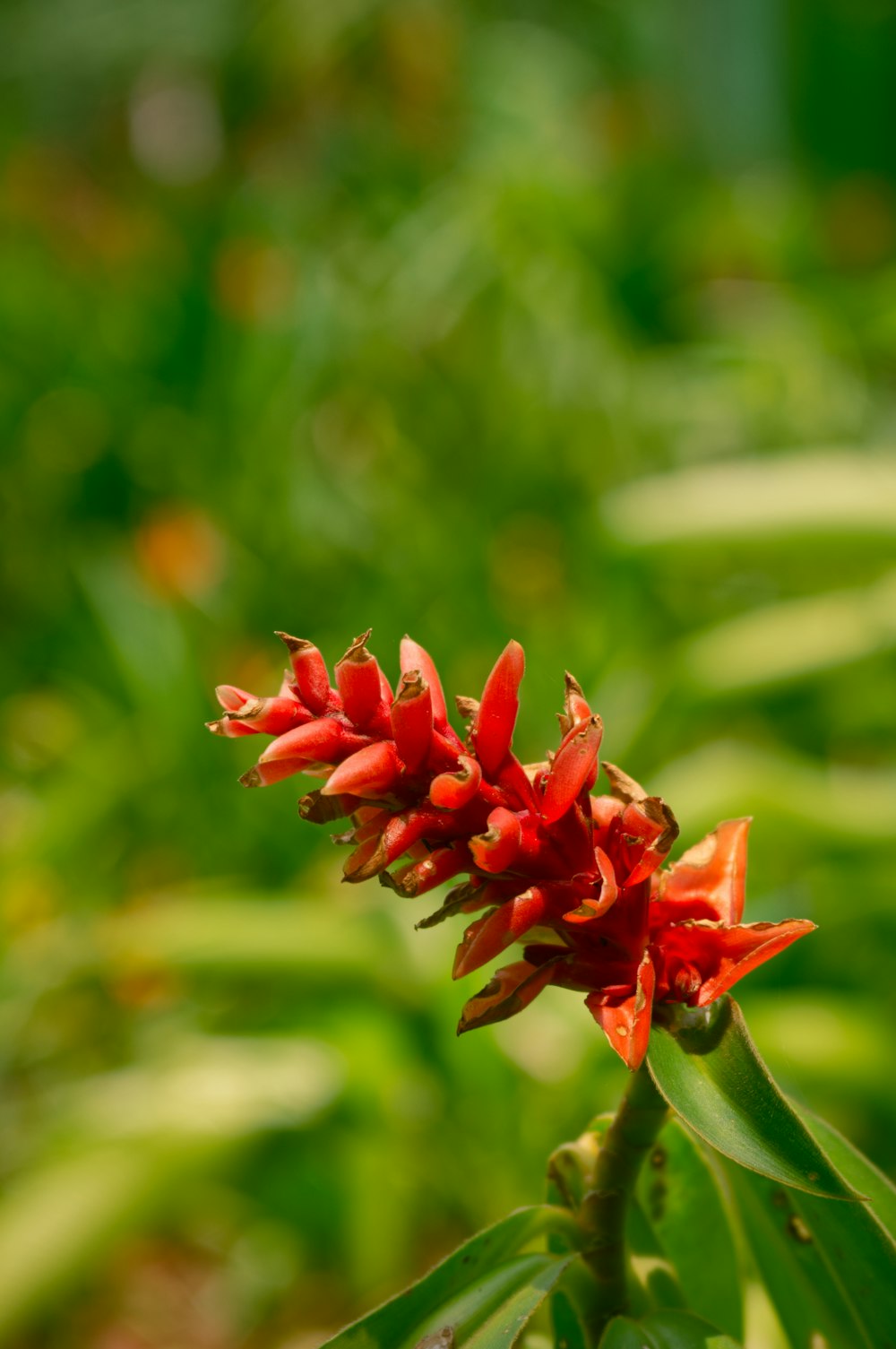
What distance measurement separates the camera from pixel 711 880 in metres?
0.33

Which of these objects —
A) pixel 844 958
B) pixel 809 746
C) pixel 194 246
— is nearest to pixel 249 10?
pixel 194 246

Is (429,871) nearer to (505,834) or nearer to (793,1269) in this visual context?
(505,834)

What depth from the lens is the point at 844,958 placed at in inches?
44.2

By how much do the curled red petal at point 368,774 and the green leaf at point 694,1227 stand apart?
0.65 feet

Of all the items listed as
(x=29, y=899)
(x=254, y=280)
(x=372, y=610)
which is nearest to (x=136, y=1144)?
(x=29, y=899)

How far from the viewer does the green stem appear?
34 cm

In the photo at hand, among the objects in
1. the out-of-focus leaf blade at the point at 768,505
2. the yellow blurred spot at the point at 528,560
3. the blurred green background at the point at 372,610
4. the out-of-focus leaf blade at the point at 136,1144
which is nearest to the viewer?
the out-of-focus leaf blade at the point at 136,1144

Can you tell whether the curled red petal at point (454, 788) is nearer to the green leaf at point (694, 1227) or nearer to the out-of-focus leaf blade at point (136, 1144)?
the green leaf at point (694, 1227)

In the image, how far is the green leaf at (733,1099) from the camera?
0.93ft

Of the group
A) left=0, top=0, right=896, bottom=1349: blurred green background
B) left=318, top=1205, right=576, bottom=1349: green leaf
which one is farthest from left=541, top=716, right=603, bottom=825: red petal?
left=0, top=0, right=896, bottom=1349: blurred green background

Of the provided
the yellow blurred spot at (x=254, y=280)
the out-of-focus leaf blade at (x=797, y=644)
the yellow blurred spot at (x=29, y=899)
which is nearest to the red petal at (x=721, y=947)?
the out-of-focus leaf blade at (x=797, y=644)

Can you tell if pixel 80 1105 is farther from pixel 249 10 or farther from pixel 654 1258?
pixel 249 10

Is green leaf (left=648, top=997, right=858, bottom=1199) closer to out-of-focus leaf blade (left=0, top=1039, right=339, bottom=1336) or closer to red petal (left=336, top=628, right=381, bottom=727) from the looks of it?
red petal (left=336, top=628, right=381, bottom=727)

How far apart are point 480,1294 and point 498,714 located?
0.16 meters
